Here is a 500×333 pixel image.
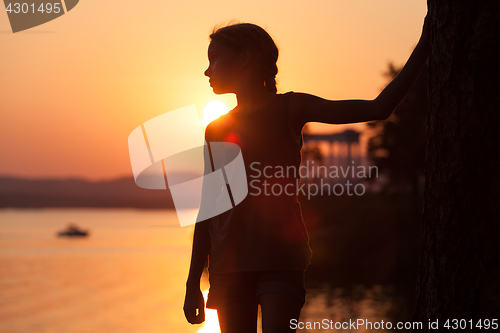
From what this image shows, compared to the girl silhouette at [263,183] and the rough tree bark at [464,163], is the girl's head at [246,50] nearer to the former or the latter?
the girl silhouette at [263,183]

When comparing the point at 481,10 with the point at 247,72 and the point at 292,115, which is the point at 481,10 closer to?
the point at 292,115

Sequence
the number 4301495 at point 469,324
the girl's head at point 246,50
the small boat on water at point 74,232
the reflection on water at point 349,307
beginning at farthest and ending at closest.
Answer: the small boat on water at point 74,232
the reflection on water at point 349,307
the girl's head at point 246,50
the number 4301495 at point 469,324

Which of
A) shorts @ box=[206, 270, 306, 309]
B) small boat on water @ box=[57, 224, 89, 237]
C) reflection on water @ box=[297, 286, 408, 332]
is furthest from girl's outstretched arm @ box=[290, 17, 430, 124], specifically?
small boat on water @ box=[57, 224, 89, 237]

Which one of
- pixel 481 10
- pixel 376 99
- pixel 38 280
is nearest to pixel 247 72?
pixel 376 99

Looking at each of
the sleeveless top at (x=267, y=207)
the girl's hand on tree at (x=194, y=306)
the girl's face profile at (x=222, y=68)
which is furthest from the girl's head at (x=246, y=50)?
the girl's hand on tree at (x=194, y=306)

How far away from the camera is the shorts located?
8.91 ft

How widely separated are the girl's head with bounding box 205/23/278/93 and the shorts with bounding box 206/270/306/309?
103 centimetres

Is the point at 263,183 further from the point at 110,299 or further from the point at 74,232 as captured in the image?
the point at 74,232

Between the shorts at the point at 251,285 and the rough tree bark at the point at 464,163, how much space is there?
0.66m

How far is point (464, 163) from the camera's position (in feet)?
8.30

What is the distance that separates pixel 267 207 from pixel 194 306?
74cm

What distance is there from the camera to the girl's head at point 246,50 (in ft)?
9.84

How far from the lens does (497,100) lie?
2.51 meters

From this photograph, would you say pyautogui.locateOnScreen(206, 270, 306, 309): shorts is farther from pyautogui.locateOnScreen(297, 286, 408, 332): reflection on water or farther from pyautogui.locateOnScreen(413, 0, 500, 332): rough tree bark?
pyautogui.locateOnScreen(297, 286, 408, 332): reflection on water
